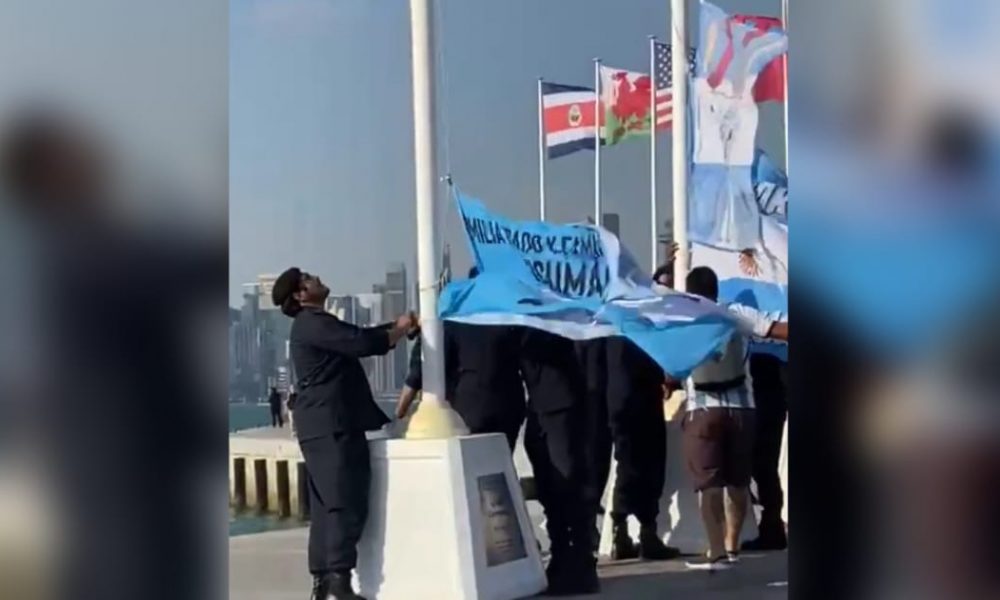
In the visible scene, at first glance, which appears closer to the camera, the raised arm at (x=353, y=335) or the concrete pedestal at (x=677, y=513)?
the raised arm at (x=353, y=335)

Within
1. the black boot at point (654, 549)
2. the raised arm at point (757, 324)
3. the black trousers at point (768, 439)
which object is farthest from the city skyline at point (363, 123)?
the black boot at point (654, 549)

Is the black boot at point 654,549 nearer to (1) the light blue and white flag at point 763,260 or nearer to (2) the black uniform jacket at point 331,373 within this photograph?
(1) the light blue and white flag at point 763,260

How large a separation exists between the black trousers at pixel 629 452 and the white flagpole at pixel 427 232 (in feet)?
0.77

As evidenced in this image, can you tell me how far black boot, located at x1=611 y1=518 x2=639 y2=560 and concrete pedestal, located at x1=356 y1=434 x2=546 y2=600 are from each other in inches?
7.1

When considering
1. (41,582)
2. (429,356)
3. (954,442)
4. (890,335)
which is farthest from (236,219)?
(954,442)

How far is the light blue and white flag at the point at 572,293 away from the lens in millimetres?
1896

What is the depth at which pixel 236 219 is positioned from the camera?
1845 millimetres

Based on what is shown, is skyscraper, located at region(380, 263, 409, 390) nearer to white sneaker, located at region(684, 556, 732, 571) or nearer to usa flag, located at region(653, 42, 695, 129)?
usa flag, located at region(653, 42, 695, 129)

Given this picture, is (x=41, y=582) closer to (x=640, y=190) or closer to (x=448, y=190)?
(x=448, y=190)

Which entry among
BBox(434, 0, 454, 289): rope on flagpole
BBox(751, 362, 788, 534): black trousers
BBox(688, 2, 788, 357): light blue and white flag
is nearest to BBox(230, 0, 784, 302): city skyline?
BBox(434, 0, 454, 289): rope on flagpole

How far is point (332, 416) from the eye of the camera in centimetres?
189

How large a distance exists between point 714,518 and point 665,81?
696 millimetres

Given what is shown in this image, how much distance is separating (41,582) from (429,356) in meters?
0.64

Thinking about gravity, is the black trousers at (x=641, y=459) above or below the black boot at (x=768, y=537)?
above
